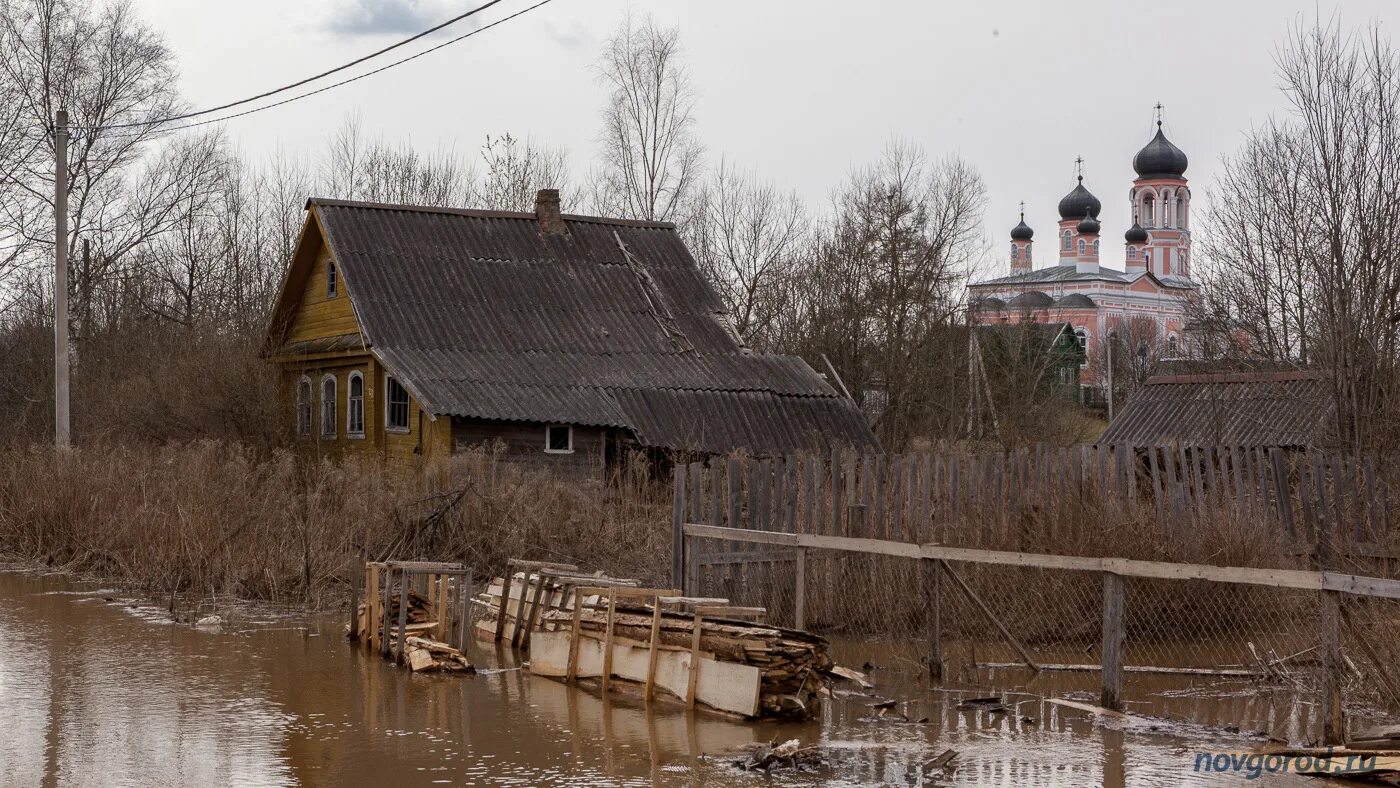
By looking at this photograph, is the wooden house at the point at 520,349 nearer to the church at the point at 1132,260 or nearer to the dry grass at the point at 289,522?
the dry grass at the point at 289,522

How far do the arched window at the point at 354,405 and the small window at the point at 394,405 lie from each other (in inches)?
49.5

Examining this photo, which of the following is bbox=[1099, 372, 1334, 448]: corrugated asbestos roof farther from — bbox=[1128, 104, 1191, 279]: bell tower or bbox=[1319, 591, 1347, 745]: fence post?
bbox=[1128, 104, 1191, 279]: bell tower

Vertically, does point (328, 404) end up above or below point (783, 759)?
above

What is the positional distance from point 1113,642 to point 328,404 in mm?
22936

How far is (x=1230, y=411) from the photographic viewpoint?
25.0 meters

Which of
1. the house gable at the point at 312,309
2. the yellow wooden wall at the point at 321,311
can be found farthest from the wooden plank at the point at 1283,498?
the yellow wooden wall at the point at 321,311

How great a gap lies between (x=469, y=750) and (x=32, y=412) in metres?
31.6

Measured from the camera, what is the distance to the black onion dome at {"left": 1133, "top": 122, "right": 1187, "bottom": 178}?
106000 mm

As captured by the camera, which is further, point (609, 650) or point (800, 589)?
point (800, 589)

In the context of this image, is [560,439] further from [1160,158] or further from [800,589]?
[1160,158]

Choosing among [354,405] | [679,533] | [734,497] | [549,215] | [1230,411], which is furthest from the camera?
[549,215]

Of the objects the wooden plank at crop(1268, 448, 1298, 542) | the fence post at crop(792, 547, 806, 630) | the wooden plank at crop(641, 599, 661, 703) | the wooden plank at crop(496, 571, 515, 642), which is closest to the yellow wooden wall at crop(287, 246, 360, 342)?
the wooden plank at crop(496, 571, 515, 642)

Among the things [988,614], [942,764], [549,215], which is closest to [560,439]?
[549,215]

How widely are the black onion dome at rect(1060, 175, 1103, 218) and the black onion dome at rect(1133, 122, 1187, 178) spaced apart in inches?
196
